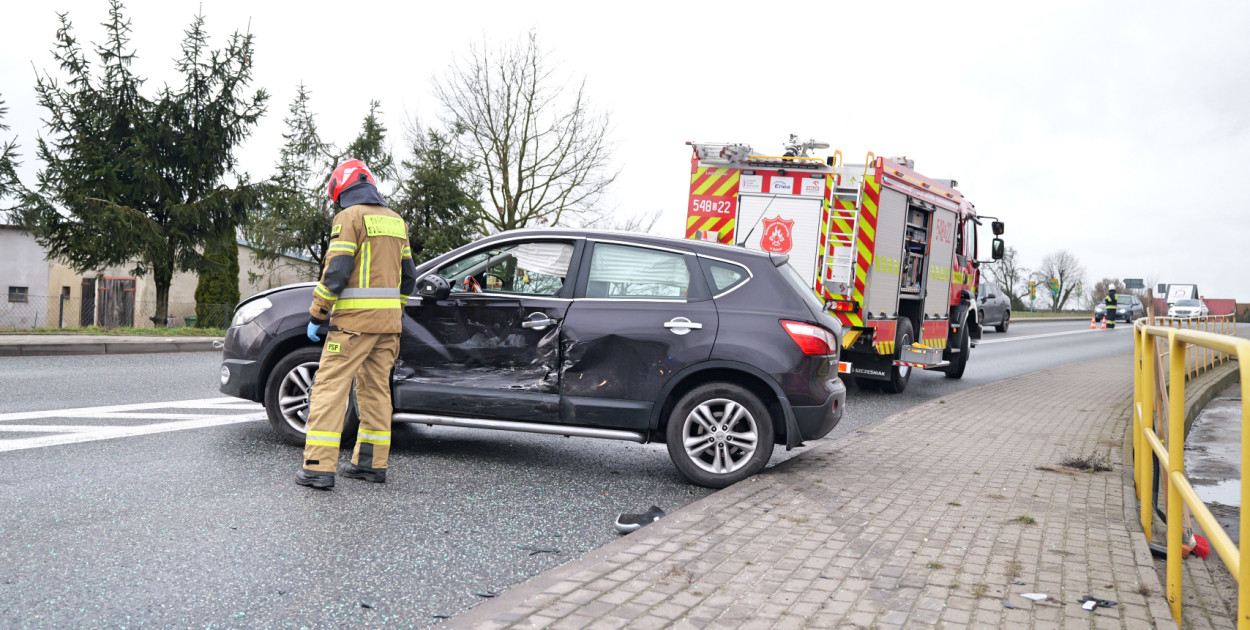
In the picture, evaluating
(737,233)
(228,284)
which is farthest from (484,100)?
(737,233)

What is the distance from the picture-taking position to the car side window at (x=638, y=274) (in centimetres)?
614

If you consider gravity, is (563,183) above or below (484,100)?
below

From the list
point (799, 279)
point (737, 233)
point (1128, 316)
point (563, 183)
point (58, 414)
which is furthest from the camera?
point (1128, 316)

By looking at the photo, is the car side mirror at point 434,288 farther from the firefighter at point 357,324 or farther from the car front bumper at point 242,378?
the car front bumper at point 242,378

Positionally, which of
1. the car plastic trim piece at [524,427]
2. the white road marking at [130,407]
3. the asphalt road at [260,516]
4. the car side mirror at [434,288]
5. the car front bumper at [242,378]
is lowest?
the white road marking at [130,407]

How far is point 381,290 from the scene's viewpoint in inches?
217

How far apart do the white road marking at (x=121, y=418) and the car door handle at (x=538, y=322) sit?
113 inches

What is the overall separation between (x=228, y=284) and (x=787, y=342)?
103ft

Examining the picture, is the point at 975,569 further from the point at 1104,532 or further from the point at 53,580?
the point at 53,580

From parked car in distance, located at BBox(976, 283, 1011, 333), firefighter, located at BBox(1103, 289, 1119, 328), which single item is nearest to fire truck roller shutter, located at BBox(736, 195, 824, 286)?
parked car in distance, located at BBox(976, 283, 1011, 333)

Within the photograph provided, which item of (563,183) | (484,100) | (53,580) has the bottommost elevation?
(53,580)

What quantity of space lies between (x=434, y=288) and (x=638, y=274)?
133 cm

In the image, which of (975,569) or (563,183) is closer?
(975,569)

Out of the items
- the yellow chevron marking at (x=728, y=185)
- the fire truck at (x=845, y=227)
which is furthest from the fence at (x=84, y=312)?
the fire truck at (x=845, y=227)
